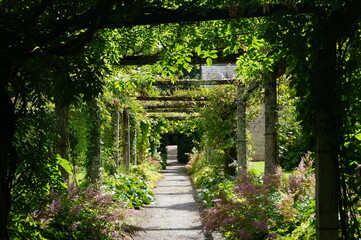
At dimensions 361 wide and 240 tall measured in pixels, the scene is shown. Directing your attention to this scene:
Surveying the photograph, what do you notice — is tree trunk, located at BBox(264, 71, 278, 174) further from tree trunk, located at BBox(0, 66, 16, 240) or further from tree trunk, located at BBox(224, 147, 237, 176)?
tree trunk, located at BBox(224, 147, 237, 176)

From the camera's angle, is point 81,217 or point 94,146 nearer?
point 81,217

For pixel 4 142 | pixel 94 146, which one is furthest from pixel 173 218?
pixel 4 142

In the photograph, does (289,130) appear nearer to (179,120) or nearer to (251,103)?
(251,103)

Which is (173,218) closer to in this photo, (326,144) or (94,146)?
(94,146)

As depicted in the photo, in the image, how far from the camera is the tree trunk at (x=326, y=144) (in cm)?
361

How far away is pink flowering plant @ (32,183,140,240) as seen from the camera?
5.15 meters

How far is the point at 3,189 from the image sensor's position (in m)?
3.60

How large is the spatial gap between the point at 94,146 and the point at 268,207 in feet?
15.7

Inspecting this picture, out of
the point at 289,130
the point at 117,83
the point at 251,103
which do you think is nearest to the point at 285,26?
the point at 117,83

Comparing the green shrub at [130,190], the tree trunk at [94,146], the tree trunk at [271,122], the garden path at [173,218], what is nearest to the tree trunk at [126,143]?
the garden path at [173,218]

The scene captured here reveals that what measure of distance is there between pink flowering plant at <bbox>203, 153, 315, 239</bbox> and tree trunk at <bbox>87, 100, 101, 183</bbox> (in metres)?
3.71

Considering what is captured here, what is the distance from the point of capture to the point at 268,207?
6461 millimetres

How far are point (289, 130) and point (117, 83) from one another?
10.6ft

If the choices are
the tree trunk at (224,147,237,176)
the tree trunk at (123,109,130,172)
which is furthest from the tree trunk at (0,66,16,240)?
the tree trunk at (123,109,130,172)
